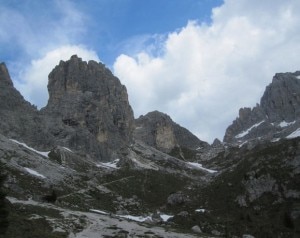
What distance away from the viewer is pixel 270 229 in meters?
87.8

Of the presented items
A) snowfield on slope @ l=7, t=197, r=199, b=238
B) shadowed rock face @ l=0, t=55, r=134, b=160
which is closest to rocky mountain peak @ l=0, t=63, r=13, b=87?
shadowed rock face @ l=0, t=55, r=134, b=160

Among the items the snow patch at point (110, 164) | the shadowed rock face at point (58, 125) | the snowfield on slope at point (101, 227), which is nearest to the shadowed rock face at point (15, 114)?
the shadowed rock face at point (58, 125)

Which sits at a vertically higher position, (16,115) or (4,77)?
(4,77)

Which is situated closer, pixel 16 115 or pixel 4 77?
pixel 16 115

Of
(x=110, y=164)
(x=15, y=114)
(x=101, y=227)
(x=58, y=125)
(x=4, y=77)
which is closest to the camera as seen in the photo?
(x=101, y=227)

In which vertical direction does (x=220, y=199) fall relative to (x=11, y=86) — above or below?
below

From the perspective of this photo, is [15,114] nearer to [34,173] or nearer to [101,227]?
[34,173]

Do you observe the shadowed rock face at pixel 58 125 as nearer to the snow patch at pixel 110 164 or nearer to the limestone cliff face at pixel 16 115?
the limestone cliff face at pixel 16 115

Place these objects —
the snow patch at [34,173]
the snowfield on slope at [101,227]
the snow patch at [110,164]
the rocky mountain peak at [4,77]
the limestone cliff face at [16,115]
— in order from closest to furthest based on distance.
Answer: the snowfield on slope at [101,227], the snow patch at [34,173], the limestone cliff face at [16,115], the snow patch at [110,164], the rocky mountain peak at [4,77]

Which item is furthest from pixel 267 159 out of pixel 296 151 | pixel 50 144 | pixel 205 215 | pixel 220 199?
pixel 50 144

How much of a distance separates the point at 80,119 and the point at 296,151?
9545 centimetres

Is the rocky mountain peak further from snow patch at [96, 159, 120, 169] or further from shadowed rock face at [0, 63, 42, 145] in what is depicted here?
snow patch at [96, 159, 120, 169]

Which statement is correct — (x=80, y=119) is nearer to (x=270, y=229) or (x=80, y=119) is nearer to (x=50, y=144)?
(x=50, y=144)

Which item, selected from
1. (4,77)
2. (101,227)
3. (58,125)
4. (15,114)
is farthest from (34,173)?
(4,77)
